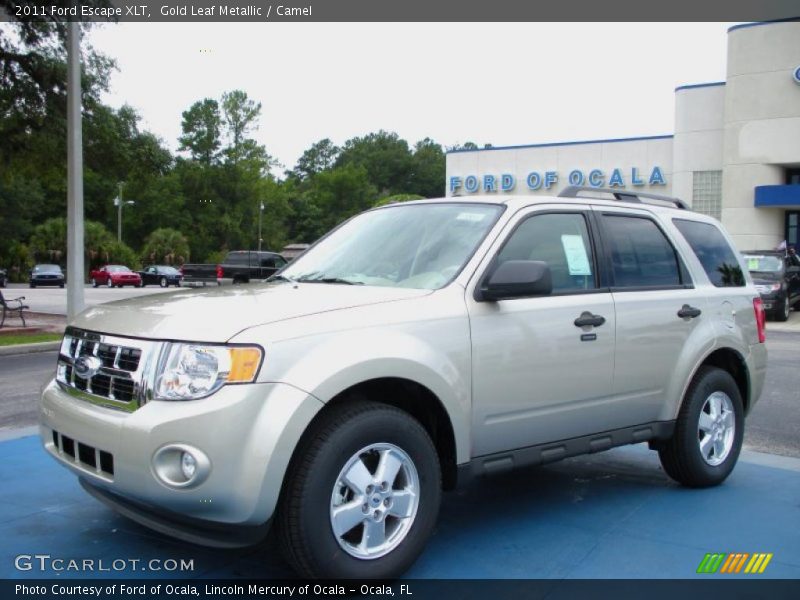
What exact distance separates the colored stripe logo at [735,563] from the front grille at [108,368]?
2.79m

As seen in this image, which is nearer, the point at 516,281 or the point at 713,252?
the point at 516,281

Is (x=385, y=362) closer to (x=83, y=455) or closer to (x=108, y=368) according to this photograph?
(x=108, y=368)

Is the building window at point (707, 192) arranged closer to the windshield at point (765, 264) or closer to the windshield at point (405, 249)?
the windshield at point (765, 264)

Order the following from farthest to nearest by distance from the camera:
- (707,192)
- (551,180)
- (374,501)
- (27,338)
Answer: (551,180), (707,192), (27,338), (374,501)

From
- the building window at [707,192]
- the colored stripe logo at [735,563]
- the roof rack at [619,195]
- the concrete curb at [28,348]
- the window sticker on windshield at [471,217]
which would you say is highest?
the building window at [707,192]

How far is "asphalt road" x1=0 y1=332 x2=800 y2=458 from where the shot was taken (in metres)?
6.91

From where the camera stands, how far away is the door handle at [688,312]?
5.02 meters

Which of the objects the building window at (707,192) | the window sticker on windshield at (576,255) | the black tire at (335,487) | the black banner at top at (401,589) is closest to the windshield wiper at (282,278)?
the black tire at (335,487)

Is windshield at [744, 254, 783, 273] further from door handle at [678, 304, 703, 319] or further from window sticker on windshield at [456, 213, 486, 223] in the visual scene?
window sticker on windshield at [456, 213, 486, 223]

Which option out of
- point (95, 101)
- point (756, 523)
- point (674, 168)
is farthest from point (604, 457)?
point (674, 168)

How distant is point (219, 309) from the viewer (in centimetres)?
359

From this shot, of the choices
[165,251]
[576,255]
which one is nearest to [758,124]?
[576,255]

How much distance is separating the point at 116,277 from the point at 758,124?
3545 centimetres

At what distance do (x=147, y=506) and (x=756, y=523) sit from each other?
3.40 metres
